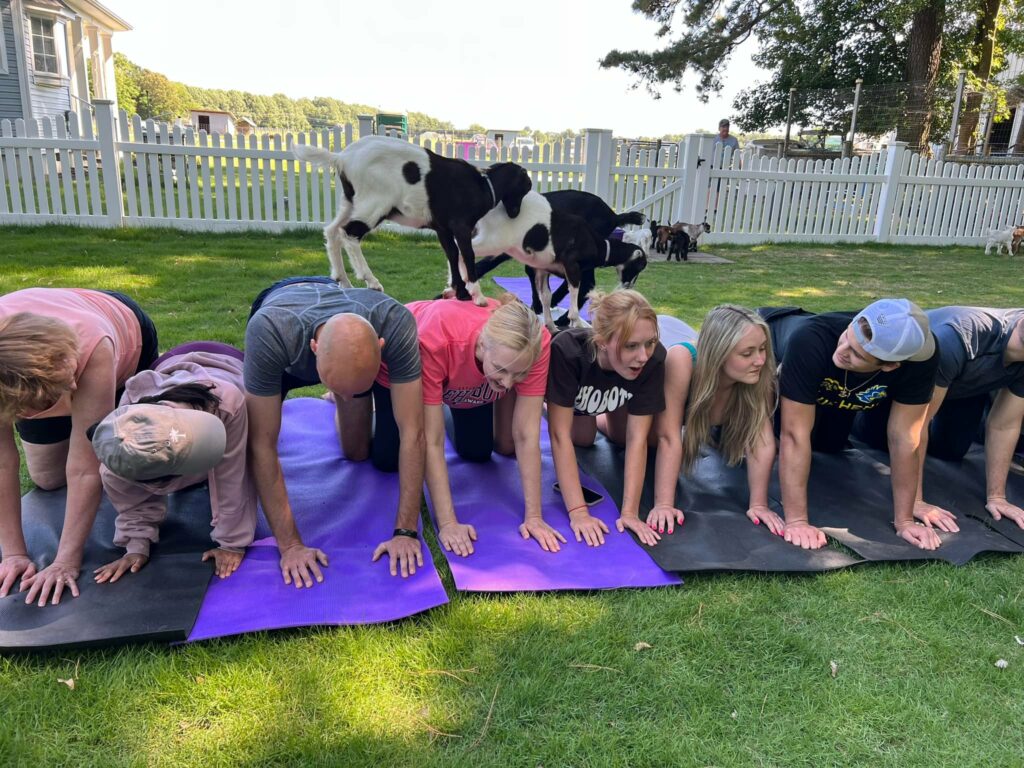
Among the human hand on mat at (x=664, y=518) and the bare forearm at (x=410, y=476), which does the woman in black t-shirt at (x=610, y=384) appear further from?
the bare forearm at (x=410, y=476)

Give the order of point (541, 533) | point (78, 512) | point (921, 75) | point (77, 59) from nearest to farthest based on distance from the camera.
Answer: point (78, 512)
point (541, 533)
point (921, 75)
point (77, 59)

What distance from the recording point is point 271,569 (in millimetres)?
2605

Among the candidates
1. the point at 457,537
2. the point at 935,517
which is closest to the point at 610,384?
the point at 457,537

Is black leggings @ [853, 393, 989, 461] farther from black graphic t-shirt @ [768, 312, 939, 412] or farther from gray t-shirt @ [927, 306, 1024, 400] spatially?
black graphic t-shirt @ [768, 312, 939, 412]

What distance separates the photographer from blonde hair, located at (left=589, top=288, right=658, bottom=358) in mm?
2830

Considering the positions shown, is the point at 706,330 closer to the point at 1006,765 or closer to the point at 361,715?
the point at 1006,765

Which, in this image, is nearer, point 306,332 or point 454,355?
point 306,332

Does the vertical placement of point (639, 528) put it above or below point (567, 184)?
below

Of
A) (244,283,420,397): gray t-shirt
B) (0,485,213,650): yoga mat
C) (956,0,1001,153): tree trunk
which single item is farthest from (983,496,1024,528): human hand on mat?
(956,0,1001,153): tree trunk

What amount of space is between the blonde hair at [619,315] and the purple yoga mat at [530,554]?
88 centimetres

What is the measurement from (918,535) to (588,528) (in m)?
1.49

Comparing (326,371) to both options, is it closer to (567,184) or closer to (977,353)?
(977,353)

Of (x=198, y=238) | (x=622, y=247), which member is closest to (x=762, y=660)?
(x=622, y=247)

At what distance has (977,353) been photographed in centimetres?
316
